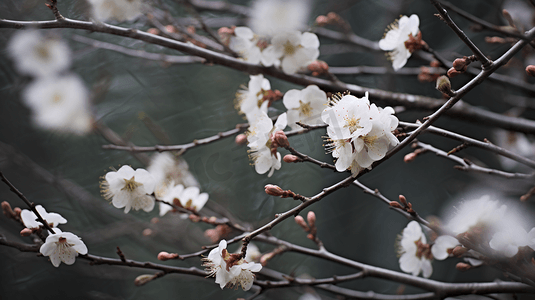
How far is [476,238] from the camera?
1.34 ft

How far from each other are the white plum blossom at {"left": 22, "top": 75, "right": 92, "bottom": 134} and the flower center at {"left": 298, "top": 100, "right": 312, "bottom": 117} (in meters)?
0.61

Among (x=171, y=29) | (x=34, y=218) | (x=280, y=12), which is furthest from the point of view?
(x=280, y=12)

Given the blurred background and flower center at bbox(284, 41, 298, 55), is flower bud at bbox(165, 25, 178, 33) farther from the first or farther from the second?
flower center at bbox(284, 41, 298, 55)

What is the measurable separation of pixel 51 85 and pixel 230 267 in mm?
770

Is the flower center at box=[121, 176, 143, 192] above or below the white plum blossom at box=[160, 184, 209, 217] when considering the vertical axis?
above

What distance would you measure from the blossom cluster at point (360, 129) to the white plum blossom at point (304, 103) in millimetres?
197

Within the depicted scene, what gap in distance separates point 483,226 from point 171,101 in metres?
0.85

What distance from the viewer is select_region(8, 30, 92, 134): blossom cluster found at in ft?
2.44

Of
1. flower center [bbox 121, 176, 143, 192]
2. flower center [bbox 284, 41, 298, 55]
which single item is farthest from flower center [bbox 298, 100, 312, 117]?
flower center [bbox 121, 176, 143, 192]

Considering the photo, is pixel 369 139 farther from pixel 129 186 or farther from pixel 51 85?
pixel 51 85

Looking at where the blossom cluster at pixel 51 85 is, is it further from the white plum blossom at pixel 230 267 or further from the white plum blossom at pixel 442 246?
the white plum blossom at pixel 442 246

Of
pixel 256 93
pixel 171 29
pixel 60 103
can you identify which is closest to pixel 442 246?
pixel 256 93

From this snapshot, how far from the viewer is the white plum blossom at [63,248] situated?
409mm

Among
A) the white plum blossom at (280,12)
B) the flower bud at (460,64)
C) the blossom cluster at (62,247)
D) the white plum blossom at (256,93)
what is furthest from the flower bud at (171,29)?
the flower bud at (460,64)
